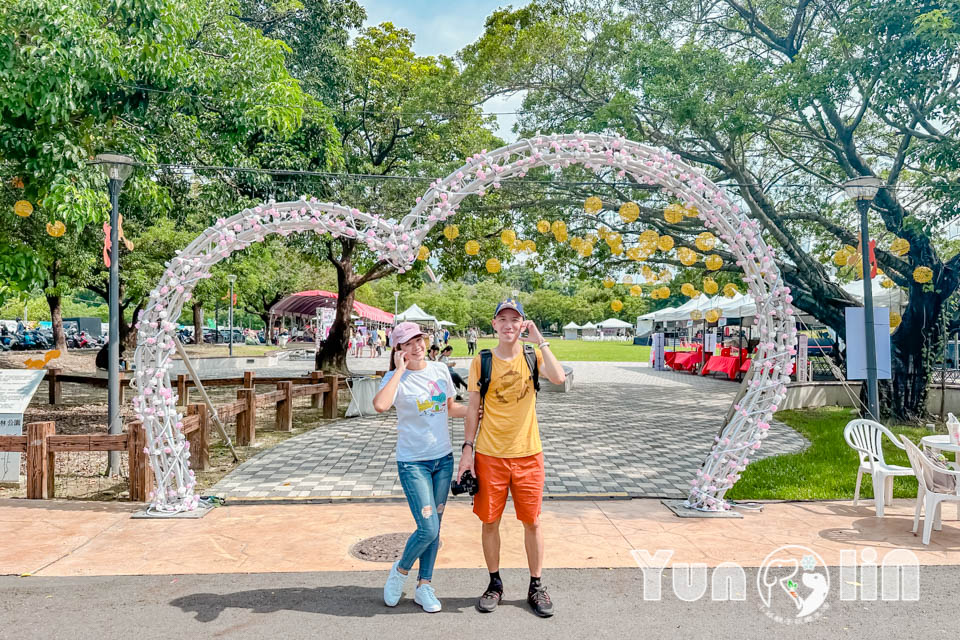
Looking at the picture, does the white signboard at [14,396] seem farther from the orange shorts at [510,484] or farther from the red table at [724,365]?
the red table at [724,365]

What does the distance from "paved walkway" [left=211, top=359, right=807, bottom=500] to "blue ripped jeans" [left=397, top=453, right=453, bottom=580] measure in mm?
2710

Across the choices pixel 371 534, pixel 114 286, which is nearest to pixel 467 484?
pixel 371 534

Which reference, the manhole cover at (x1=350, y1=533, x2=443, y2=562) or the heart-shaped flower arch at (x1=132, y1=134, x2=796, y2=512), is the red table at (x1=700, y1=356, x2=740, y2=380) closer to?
the heart-shaped flower arch at (x1=132, y1=134, x2=796, y2=512)

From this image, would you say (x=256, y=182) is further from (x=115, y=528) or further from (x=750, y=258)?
(x=750, y=258)

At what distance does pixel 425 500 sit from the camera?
3.61 meters

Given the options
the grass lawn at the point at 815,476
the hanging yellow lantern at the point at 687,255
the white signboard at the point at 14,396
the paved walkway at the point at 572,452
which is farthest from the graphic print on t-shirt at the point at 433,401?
the hanging yellow lantern at the point at 687,255

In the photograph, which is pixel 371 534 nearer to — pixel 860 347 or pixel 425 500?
pixel 425 500

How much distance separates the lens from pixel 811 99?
10.6m

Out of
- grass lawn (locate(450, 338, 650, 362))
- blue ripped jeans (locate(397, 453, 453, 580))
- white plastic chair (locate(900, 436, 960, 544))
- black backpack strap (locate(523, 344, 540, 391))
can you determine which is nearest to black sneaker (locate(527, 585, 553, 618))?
blue ripped jeans (locate(397, 453, 453, 580))

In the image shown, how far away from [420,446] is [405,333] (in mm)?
677

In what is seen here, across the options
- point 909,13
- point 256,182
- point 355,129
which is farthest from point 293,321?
point 909,13

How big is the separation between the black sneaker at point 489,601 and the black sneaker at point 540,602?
0.19m

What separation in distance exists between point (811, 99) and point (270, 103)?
8455 mm

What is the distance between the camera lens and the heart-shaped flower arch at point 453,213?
19.2ft
